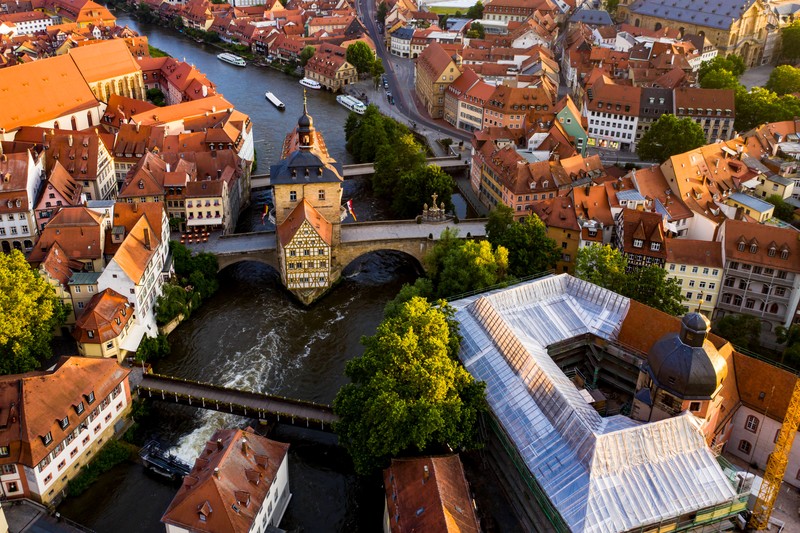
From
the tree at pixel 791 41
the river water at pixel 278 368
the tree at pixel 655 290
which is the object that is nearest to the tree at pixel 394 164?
the river water at pixel 278 368

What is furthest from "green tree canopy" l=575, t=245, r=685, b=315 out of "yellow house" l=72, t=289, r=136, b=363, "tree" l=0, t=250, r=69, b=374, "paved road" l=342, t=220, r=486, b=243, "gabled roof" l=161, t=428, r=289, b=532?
"tree" l=0, t=250, r=69, b=374

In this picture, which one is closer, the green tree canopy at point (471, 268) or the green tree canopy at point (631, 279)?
the green tree canopy at point (631, 279)

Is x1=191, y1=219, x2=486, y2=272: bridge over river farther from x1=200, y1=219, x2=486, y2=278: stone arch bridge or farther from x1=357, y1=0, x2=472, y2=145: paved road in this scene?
x1=357, y1=0, x2=472, y2=145: paved road

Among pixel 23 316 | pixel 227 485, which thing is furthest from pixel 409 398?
pixel 23 316

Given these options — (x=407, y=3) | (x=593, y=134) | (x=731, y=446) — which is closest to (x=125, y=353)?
(x=731, y=446)

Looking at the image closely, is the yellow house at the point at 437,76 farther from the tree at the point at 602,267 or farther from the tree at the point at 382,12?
the tree at the point at 602,267

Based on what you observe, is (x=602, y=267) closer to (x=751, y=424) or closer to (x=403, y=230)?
(x=751, y=424)
